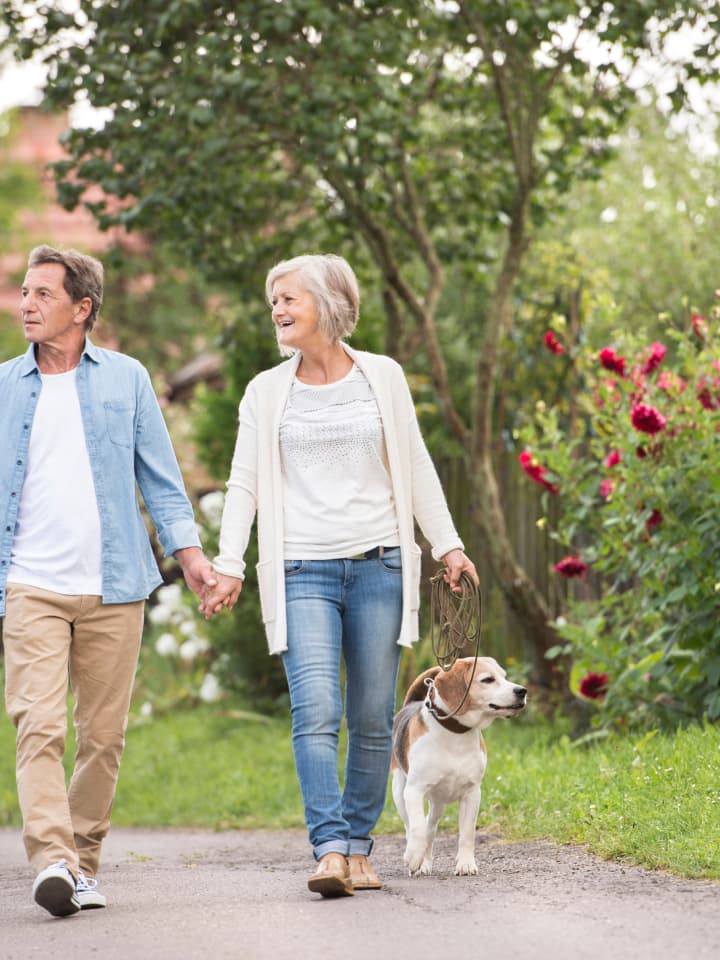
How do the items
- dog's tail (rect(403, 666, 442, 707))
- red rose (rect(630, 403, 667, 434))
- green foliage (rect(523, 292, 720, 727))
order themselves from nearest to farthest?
dog's tail (rect(403, 666, 442, 707)) → red rose (rect(630, 403, 667, 434)) → green foliage (rect(523, 292, 720, 727))

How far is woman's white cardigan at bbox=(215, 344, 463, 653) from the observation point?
5145 millimetres

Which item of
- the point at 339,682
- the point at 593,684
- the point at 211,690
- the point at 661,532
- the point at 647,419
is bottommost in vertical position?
the point at 211,690

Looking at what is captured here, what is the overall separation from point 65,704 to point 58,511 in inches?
24.7

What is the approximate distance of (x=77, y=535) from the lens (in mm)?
5141

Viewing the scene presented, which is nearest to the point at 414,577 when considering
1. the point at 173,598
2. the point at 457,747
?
the point at 457,747

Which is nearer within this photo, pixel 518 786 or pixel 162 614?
pixel 518 786

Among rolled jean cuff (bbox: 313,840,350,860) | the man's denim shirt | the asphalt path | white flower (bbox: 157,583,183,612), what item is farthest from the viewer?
white flower (bbox: 157,583,183,612)

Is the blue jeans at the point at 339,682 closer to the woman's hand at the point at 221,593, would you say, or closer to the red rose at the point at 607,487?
the woman's hand at the point at 221,593

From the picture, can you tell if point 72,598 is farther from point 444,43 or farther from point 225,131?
point 444,43

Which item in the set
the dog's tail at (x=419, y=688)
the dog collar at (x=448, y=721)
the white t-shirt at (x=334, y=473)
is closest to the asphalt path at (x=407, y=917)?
the dog collar at (x=448, y=721)

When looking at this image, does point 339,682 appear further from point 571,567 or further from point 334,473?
point 571,567

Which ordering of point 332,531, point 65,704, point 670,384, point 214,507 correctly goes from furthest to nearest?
point 214,507, point 670,384, point 332,531, point 65,704

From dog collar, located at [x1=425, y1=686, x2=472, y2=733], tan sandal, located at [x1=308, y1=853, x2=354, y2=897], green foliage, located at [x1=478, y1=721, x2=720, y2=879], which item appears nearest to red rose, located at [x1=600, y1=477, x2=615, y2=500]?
green foliage, located at [x1=478, y1=721, x2=720, y2=879]

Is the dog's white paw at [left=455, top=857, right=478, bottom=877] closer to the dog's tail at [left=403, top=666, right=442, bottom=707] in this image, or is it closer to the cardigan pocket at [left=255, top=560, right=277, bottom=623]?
the dog's tail at [left=403, top=666, right=442, bottom=707]
